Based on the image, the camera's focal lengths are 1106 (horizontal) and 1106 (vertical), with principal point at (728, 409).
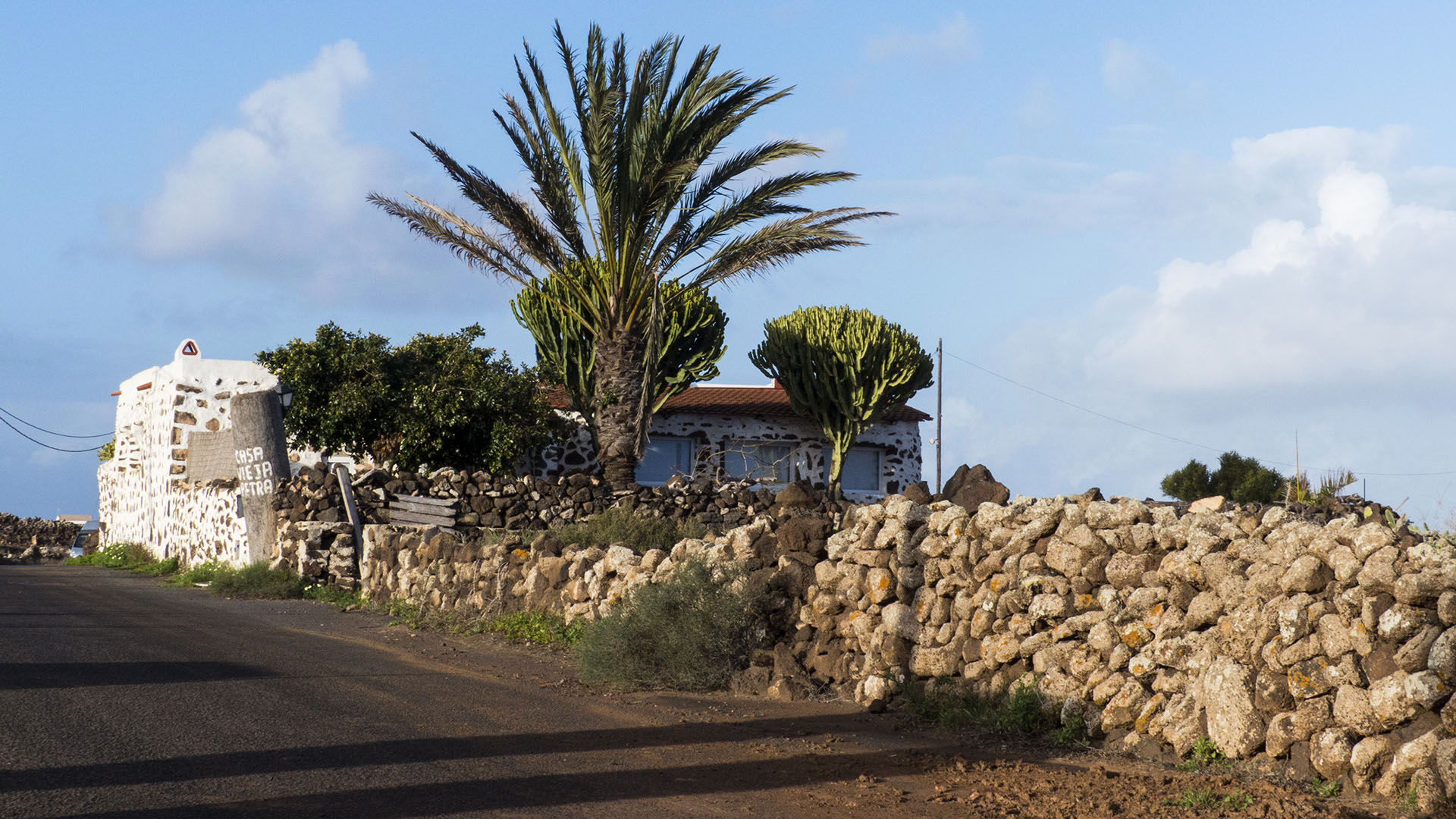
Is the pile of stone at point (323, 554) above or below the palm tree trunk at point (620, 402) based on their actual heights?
below

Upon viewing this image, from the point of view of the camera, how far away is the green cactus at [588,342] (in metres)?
24.8

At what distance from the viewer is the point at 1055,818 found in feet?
16.4

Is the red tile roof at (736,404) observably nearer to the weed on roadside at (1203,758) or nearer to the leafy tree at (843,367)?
the leafy tree at (843,367)

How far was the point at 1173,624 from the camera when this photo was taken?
6.20 m

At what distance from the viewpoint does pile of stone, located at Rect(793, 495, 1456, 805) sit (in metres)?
5.16

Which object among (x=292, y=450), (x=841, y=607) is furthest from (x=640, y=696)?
(x=292, y=450)

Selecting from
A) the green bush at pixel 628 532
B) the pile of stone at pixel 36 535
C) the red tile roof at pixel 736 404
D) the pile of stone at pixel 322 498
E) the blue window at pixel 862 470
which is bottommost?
the pile of stone at pixel 36 535

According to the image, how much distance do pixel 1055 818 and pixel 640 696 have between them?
144 inches

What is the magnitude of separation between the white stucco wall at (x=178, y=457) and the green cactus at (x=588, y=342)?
587 cm

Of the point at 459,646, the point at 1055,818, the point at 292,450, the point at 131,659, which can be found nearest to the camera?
the point at 1055,818

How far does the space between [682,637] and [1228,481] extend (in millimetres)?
28817

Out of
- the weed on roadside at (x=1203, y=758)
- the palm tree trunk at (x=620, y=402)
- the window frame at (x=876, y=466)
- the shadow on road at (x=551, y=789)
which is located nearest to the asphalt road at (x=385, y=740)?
the shadow on road at (x=551, y=789)

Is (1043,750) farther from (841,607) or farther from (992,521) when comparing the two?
(841,607)

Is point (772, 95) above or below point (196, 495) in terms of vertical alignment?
above
